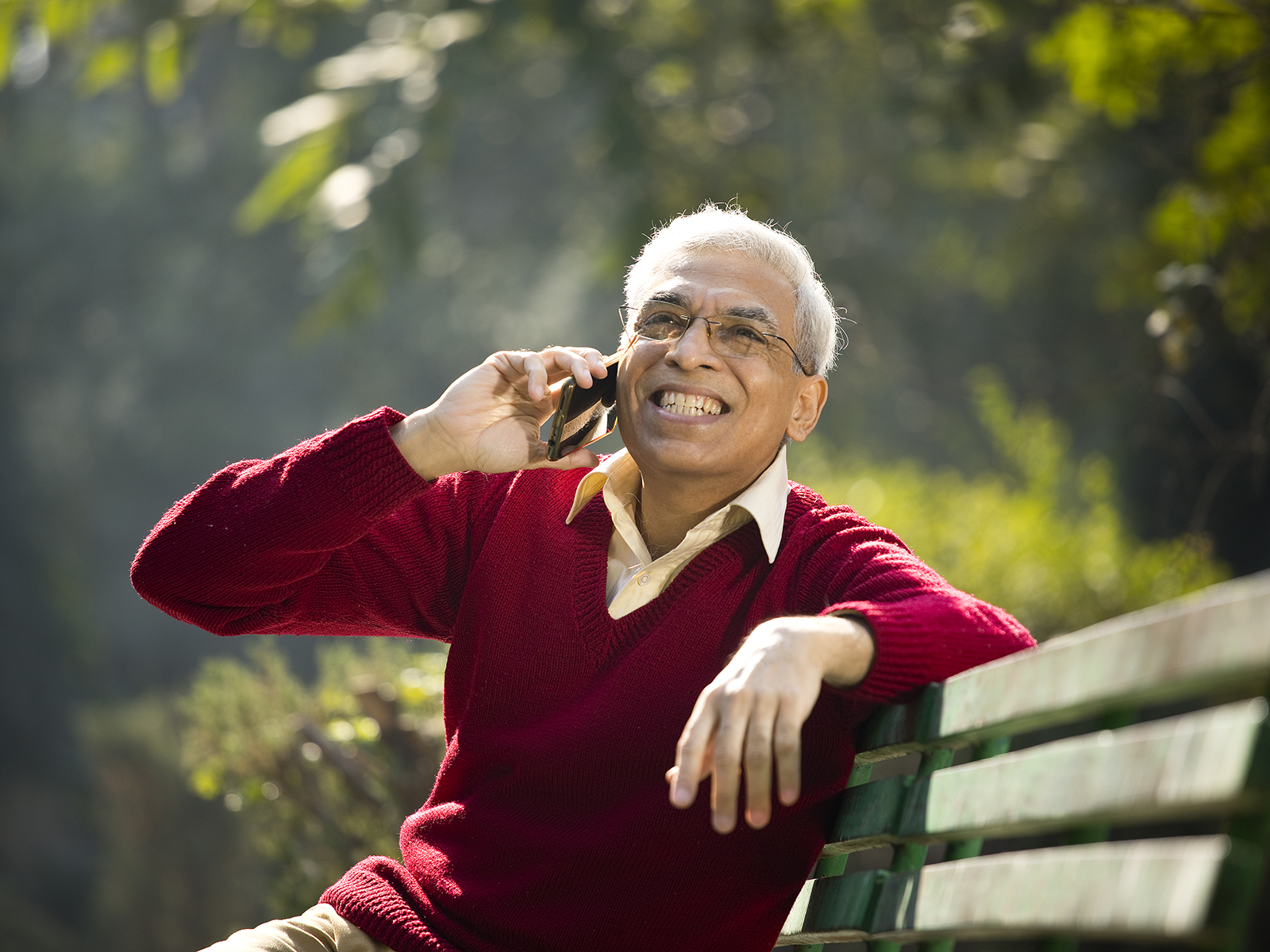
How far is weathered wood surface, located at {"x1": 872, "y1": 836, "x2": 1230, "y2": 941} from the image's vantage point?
3.59ft

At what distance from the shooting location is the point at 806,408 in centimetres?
282

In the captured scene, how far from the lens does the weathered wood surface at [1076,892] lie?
1095 millimetres

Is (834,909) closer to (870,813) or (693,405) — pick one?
(870,813)

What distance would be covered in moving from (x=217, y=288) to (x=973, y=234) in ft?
40.7

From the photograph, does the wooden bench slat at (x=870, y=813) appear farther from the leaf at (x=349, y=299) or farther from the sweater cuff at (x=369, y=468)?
the leaf at (x=349, y=299)

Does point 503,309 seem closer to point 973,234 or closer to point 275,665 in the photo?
point 973,234

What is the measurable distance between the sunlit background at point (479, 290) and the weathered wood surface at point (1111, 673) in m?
2.49

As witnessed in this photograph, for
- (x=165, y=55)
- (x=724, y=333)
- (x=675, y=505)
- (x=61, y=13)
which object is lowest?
(x=675, y=505)

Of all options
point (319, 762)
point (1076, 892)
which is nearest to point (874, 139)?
point (319, 762)

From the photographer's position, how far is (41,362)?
20.4 metres

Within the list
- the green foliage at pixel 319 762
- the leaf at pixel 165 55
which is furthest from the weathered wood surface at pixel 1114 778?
the leaf at pixel 165 55

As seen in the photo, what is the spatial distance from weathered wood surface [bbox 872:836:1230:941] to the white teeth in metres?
1.15

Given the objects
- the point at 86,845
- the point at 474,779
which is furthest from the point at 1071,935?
the point at 86,845

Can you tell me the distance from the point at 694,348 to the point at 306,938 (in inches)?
54.8
